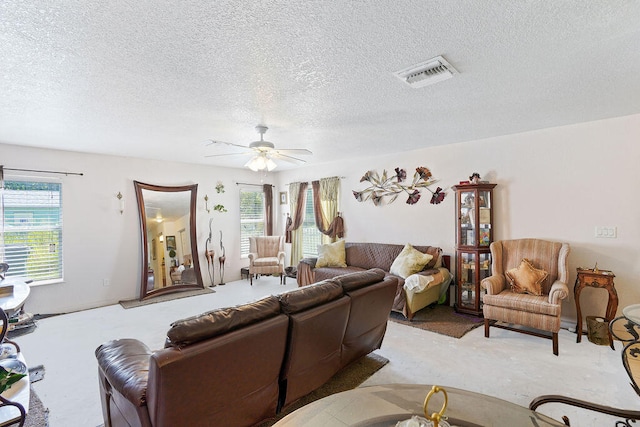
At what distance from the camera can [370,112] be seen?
10.3ft

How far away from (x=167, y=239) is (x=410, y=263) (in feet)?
13.8

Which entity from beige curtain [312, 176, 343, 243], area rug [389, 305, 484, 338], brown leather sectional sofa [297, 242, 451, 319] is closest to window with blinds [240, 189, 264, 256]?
Result: beige curtain [312, 176, 343, 243]

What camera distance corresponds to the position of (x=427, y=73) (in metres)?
2.26

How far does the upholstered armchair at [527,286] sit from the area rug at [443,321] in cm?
27

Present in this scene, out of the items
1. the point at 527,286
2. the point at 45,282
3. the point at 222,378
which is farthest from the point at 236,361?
the point at 45,282

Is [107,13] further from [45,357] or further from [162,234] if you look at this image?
[162,234]

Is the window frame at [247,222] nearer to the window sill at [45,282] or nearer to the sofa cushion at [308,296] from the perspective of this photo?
the window sill at [45,282]

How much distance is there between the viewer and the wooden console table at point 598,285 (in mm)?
3160

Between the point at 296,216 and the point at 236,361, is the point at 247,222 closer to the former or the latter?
the point at 296,216

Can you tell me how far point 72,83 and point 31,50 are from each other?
47 cm

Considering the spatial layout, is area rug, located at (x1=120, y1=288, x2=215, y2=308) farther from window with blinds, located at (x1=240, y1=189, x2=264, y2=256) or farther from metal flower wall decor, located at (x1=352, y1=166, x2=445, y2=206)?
metal flower wall decor, located at (x1=352, y1=166, x2=445, y2=206)

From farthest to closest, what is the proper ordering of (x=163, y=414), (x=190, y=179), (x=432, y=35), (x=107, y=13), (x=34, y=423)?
(x=190, y=179)
(x=34, y=423)
(x=432, y=35)
(x=107, y=13)
(x=163, y=414)

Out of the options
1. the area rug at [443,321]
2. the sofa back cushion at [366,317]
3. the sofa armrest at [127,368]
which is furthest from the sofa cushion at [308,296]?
the area rug at [443,321]

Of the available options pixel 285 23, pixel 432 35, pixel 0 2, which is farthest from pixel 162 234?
pixel 432 35
